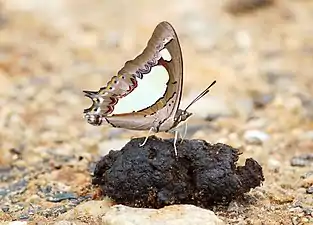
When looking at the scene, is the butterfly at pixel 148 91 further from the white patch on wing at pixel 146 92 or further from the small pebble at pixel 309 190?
the small pebble at pixel 309 190

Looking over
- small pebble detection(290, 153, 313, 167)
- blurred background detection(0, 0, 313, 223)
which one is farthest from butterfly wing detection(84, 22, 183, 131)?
small pebble detection(290, 153, 313, 167)

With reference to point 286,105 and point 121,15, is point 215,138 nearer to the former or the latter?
point 286,105

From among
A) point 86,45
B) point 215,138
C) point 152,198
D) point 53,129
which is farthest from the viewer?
point 86,45

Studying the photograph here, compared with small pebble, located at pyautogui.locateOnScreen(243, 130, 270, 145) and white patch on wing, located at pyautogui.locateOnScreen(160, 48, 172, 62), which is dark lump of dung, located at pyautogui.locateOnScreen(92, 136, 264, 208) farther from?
small pebble, located at pyautogui.locateOnScreen(243, 130, 270, 145)

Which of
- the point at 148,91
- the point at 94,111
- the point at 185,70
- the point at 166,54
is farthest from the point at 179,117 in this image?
the point at 185,70

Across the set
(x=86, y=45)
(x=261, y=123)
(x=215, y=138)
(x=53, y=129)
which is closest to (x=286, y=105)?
(x=261, y=123)

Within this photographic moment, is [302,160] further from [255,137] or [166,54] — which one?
[166,54]

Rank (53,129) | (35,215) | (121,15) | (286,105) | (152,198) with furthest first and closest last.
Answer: (121,15), (286,105), (53,129), (35,215), (152,198)
